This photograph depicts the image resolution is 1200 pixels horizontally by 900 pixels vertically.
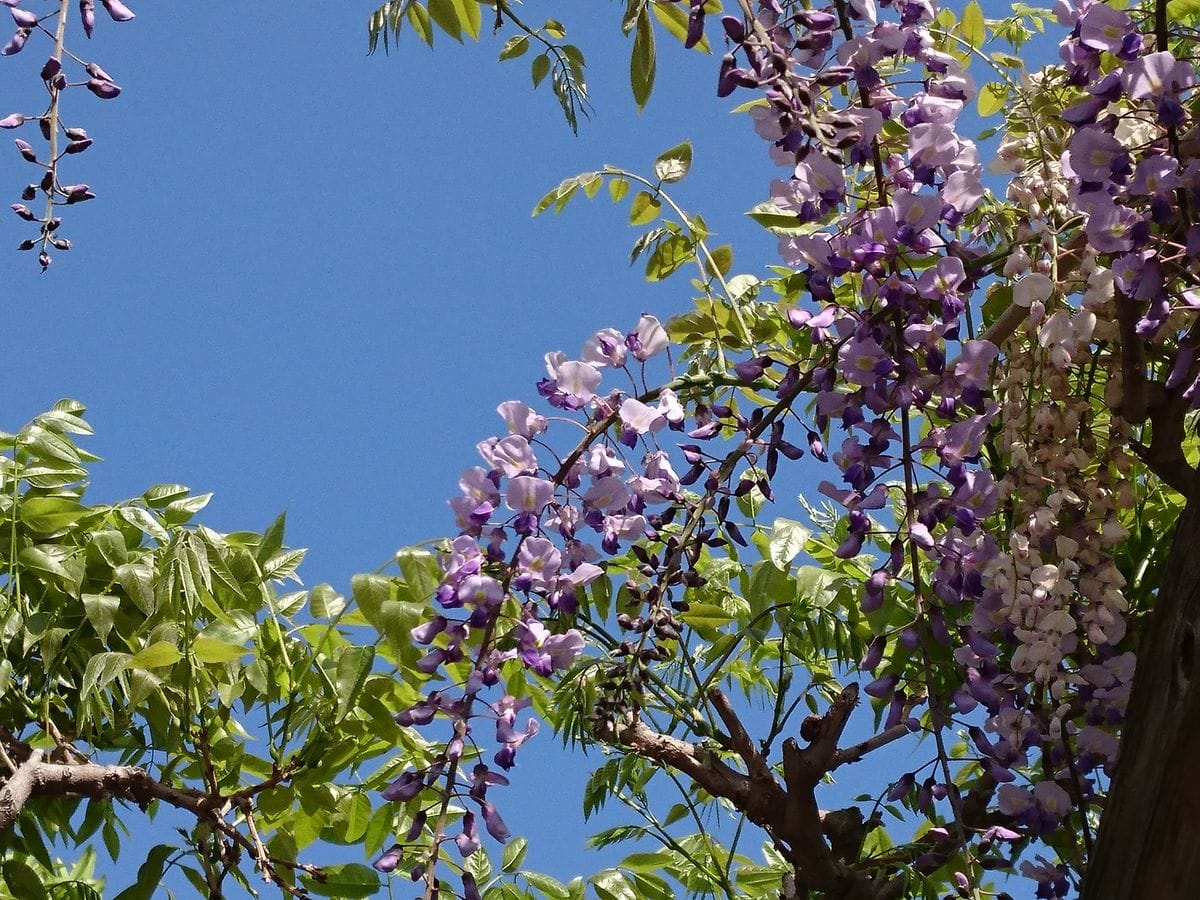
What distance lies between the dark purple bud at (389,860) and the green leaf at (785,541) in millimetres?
615

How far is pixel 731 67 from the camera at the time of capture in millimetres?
1074

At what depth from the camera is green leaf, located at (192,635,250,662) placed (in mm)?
1538

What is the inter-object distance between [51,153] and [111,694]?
1085mm

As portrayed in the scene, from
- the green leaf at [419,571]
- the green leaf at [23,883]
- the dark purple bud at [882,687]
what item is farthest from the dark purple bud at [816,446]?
the green leaf at [23,883]

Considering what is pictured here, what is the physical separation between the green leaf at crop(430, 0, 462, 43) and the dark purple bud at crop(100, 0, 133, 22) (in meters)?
0.66

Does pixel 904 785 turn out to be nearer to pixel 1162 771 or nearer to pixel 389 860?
pixel 1162 771

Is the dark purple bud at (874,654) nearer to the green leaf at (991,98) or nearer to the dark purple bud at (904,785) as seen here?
the dark purple bud at (904,785)

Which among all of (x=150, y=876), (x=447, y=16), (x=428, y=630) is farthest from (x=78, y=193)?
(x=150, y=876)

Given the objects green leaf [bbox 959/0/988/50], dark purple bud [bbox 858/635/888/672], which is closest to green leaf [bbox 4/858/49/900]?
dark purple bud [bbox 858/635/888/672]

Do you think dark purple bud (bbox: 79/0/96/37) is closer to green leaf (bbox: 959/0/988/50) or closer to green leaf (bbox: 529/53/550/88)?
green leaf (bbox: 529/53/550/88)

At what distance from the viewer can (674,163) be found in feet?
6.40

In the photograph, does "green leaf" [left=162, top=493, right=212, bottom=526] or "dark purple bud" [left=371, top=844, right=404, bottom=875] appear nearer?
"dark purple bud" [left=371, top=844, right=404, bottom=875]

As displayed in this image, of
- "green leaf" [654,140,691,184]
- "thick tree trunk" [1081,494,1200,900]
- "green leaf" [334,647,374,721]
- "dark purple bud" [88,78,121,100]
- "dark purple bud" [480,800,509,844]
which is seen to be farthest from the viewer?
"green leaf" [654,140,691,184]

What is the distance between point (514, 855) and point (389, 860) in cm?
63
